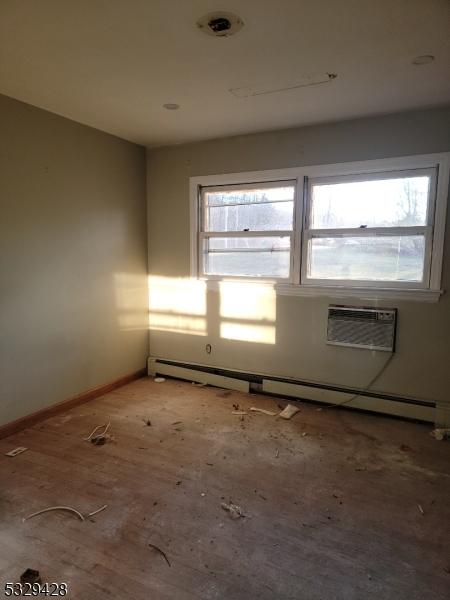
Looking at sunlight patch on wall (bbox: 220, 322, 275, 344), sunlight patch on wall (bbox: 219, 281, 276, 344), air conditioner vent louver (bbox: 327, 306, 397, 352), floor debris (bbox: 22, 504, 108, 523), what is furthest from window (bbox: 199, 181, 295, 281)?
floor debris (bbox: 22, 504, 108, 523)

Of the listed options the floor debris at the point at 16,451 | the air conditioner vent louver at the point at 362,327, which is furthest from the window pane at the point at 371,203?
the floor debris at the point at 16,451

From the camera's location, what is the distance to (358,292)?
325 centimetres

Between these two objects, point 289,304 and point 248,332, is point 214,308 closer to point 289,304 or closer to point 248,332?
point 248,332

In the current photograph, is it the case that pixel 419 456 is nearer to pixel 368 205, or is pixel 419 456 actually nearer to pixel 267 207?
pixel 368 205

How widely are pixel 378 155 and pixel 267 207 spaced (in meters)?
1.06

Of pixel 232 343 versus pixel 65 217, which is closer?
pixel 65 217

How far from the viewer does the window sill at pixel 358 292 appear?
303 cm

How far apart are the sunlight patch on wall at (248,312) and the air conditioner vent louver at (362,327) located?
23.2 inches

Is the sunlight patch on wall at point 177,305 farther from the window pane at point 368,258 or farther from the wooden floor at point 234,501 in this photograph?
the window pane at point 368,258

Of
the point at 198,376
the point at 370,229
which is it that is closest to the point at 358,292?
the point at 370,229

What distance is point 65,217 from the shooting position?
3.19 metres

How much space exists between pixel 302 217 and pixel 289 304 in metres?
0.83

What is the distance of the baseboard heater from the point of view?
3.15 m

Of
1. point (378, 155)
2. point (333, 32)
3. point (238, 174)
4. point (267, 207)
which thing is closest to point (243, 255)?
point (267, 207)
